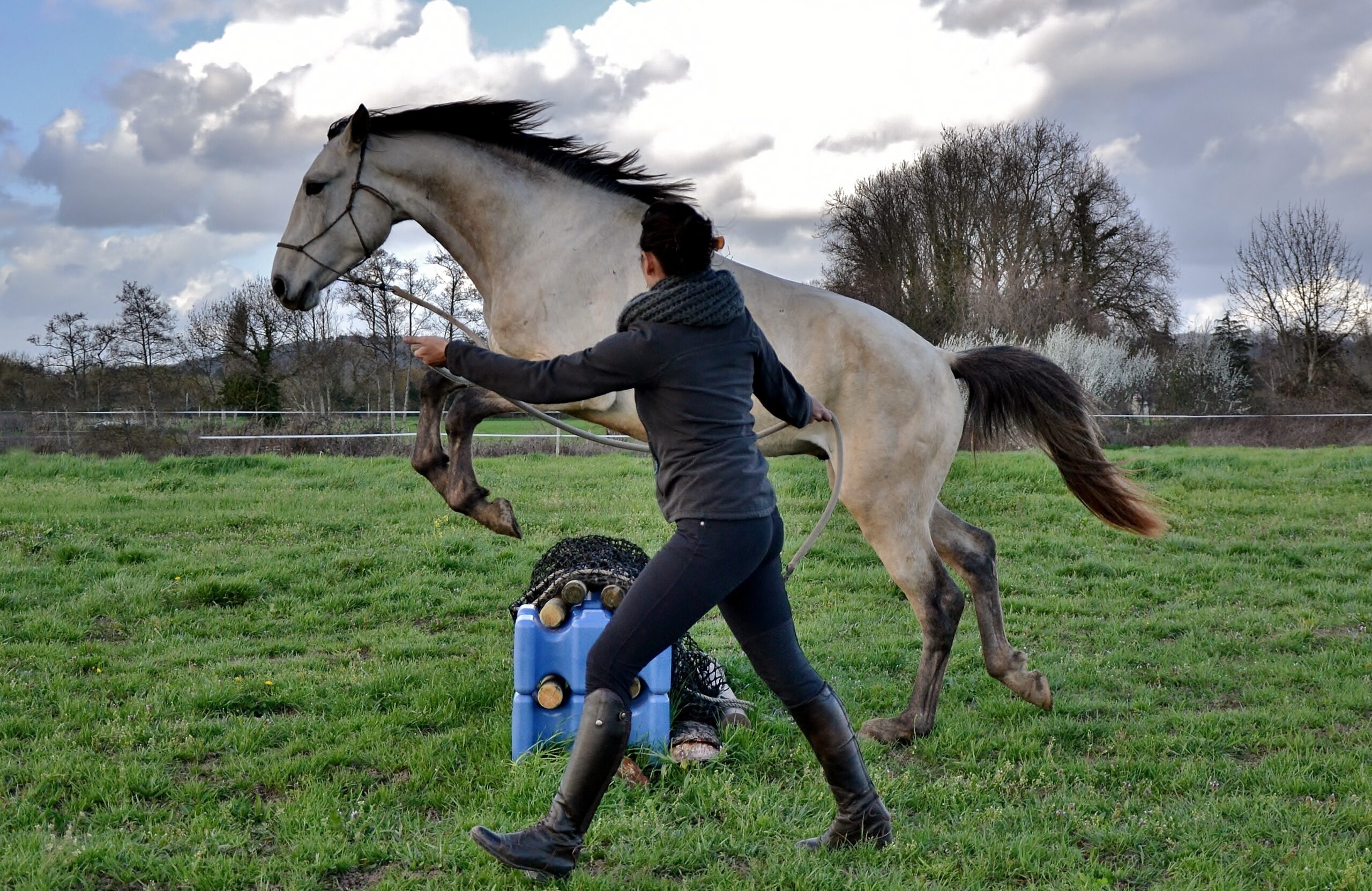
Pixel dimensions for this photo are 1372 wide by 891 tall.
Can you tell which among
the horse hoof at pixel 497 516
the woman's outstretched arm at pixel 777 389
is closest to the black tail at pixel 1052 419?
the woman's outstretched arm at pixel 777 389

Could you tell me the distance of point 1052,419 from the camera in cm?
593

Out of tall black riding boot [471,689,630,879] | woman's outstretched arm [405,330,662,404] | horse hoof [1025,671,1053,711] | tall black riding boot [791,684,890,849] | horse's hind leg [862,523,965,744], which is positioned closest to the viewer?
woman's outstretched arm [405,330,662,404]

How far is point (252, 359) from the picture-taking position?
22125 millimetres

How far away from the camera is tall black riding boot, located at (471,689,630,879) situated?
3150mm

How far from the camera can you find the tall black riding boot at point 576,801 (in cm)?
315

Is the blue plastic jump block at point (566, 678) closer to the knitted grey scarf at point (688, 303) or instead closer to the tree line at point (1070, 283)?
the knitted grey scarf at point (688, 303)

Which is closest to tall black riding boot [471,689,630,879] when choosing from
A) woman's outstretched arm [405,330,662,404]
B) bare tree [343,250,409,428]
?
woman's outstretched arm [405,330,662,404]

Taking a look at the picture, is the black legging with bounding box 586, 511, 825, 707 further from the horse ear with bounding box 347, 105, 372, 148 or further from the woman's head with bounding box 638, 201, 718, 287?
the horse ear with bounding box 347, 105, 372, 148

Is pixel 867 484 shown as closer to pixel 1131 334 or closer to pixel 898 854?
pixel 898 854

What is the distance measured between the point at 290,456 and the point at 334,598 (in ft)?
28.9

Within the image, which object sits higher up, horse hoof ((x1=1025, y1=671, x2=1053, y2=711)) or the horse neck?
the horse neck

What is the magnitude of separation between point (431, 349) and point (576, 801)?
1.48 meters

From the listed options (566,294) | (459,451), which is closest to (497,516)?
(459,451)

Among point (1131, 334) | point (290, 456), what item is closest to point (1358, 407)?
point (1131, 334)
